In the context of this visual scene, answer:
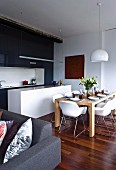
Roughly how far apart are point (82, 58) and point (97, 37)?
970 millimetres

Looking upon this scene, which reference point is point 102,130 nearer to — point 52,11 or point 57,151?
point 57,151

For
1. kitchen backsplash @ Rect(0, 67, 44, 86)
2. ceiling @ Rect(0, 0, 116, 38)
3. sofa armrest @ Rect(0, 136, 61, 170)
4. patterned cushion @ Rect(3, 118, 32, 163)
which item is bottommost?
sofa armrest @ Rect(0, 136, 61, 170)

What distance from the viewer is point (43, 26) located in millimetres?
4863

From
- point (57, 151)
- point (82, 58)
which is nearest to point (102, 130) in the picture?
point (57, 151)

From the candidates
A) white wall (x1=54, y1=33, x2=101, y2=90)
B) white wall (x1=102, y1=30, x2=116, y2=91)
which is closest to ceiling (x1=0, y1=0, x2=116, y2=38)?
white wall (x1=102, y1=30, x2=116, y2=91)

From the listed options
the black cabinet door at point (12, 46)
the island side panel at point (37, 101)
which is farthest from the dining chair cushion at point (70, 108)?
the black cabinet door at point (12, 46)

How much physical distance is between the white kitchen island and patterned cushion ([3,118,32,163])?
6.79ft

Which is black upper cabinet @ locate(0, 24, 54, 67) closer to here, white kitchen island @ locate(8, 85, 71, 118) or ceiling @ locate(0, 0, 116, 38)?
ceiling @ locate(0, 0, 116, 38)

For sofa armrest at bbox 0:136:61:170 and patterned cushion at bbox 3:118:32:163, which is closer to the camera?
sofa armrest at bbox 0:136:61:170

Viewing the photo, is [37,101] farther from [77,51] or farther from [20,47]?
[77,51]

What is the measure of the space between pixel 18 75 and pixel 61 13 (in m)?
2.64

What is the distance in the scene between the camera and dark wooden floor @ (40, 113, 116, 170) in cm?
196

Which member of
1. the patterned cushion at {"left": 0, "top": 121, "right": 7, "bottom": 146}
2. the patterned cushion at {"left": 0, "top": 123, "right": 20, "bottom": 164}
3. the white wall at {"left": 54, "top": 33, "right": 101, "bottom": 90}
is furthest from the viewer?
the white wall at {"left": 54, "top": 33, "right": 101, "bottom": 90}

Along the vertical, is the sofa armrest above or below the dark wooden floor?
above
